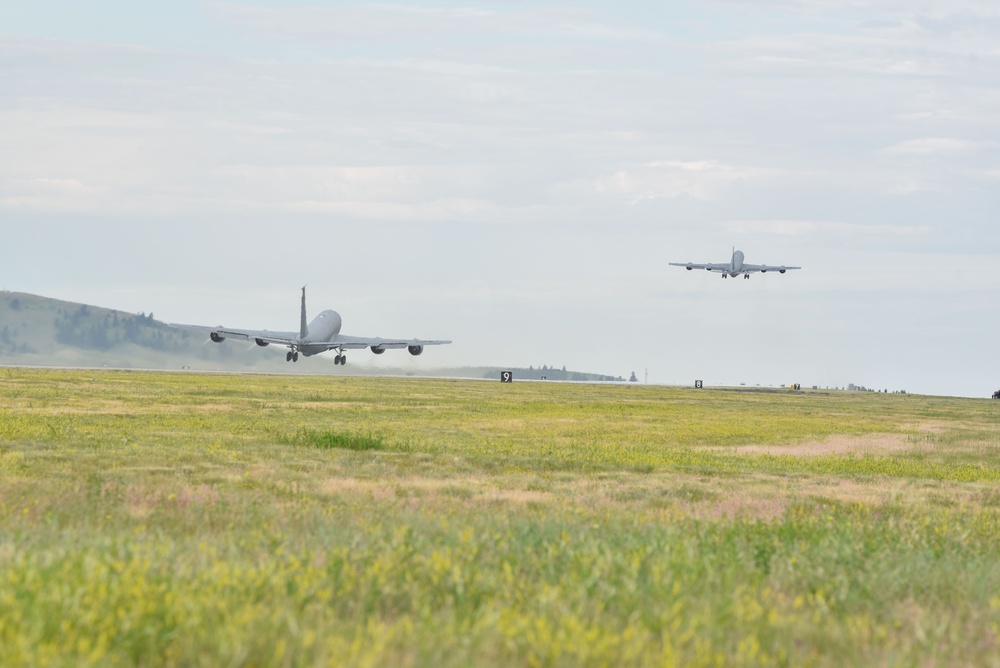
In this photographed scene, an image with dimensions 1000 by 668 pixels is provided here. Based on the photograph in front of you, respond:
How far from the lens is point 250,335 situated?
129 m

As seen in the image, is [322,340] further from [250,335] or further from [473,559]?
[473,559]

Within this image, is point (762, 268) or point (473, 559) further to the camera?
point (762, 268)

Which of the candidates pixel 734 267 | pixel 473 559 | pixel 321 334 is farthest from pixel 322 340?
pixel 473 559

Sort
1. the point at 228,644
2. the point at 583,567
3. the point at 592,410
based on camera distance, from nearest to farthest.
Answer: the point at 228,644 < the point at 583,567 < the point at 592,410

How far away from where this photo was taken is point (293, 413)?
5784 cm

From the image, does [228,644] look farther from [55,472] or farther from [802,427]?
[802,427]

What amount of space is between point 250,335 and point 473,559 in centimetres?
11905

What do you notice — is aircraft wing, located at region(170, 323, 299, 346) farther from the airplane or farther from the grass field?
the grass field

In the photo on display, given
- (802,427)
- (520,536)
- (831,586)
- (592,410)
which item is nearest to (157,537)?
(520,536)

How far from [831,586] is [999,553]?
573 centimetres

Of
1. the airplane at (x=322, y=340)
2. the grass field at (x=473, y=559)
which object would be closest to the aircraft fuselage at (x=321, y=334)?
the airplane at (x=322, y=340)

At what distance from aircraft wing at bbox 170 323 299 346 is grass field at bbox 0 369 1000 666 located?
296 ft

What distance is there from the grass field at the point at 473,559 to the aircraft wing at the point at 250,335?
9030 centimetres

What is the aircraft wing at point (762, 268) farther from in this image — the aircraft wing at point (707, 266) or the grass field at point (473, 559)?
the grass field at point (473, 559)
